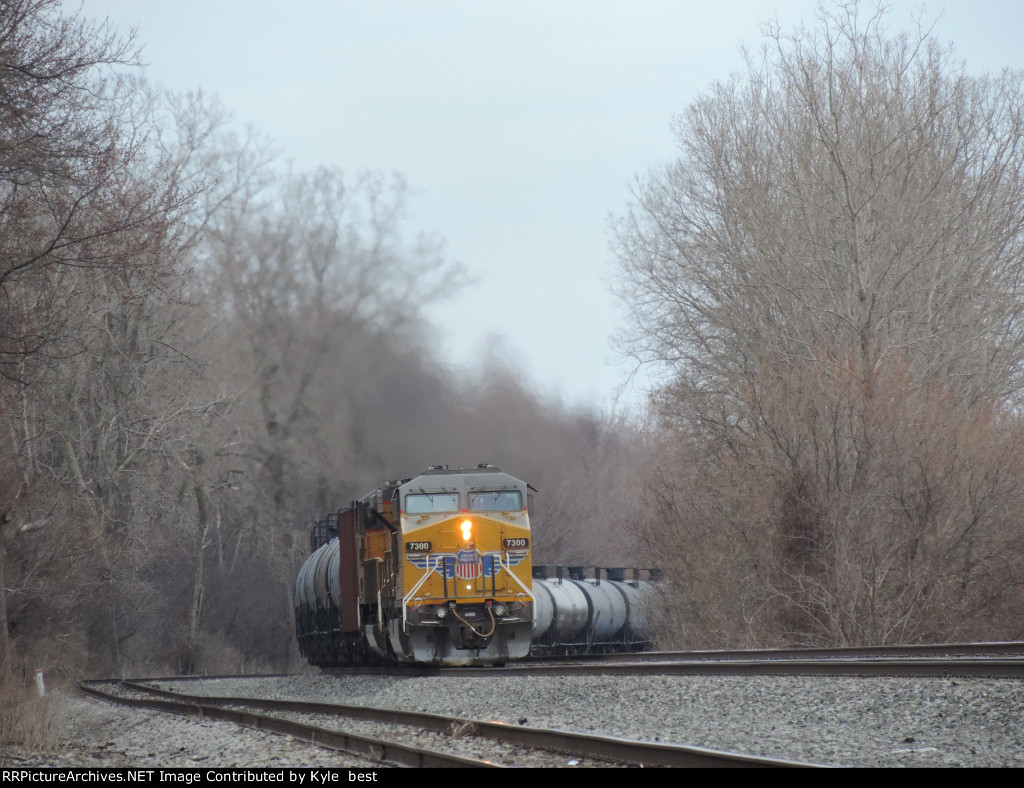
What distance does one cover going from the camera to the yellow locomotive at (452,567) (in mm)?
18094

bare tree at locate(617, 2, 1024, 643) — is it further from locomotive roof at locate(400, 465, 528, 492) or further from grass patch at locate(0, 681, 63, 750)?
grass patch at locate(0, 681, 63, 750)

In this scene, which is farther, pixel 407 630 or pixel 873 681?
pixel 407 630

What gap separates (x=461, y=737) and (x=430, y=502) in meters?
9.14

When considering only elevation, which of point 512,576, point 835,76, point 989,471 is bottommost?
point 512,576

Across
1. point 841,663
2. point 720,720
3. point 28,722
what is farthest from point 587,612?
point 720,720

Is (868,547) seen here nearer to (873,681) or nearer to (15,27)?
(873,681)

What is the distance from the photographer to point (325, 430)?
35781mm

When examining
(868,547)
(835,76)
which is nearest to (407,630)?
(868,547)

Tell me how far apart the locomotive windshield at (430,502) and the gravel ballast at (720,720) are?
439cm

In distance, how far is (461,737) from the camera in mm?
9555

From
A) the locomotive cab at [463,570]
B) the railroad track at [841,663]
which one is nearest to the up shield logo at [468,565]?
the locomotive cab at [463,570]

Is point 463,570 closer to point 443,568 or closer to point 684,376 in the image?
point 443,568

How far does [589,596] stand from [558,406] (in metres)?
14.9

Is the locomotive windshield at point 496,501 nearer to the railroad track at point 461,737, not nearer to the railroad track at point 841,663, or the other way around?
the railroad track at point 841,663
